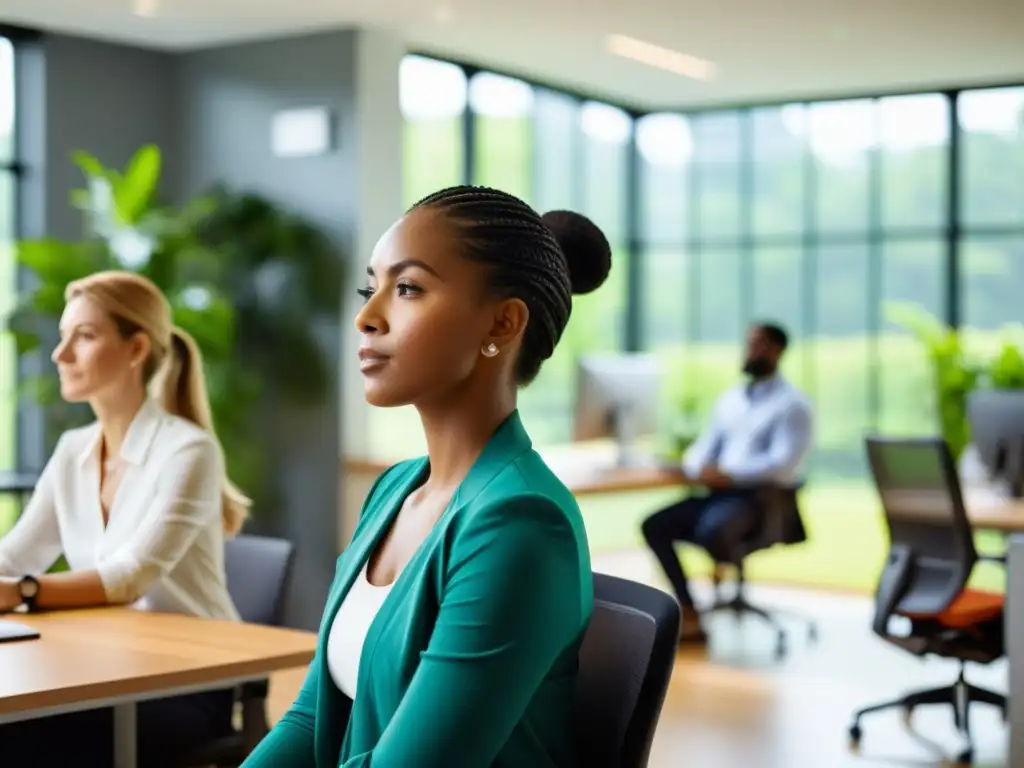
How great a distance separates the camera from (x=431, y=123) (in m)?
7.96

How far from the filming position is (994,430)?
20.1 feet

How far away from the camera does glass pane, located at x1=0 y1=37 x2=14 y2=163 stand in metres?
7.19

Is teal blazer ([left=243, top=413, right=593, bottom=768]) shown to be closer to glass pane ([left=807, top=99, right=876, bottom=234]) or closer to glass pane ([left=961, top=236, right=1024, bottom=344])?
glass pane ([left=961, top=236, right=1024, bottom=344])

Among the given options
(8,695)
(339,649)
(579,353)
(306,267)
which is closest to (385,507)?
(339,649)

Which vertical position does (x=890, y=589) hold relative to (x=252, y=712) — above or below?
below

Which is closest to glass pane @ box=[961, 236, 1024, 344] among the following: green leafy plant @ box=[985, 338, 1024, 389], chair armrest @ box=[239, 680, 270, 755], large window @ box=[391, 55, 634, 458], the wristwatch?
green leafy plant @ box=[985, 338, 1024, 389]

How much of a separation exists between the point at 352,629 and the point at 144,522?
147cm

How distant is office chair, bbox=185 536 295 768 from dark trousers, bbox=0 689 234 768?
0.15 ft

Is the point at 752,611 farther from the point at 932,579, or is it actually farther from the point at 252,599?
the point at 252,599

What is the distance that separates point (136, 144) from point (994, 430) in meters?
4.60

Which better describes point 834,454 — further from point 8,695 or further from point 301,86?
point 8,695

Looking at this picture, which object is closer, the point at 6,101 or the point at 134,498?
the point at 134,498

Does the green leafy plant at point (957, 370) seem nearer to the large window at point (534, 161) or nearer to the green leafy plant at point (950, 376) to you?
the green leafy plant at point (950, 376)

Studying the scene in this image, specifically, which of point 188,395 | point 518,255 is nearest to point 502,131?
point 188,395
